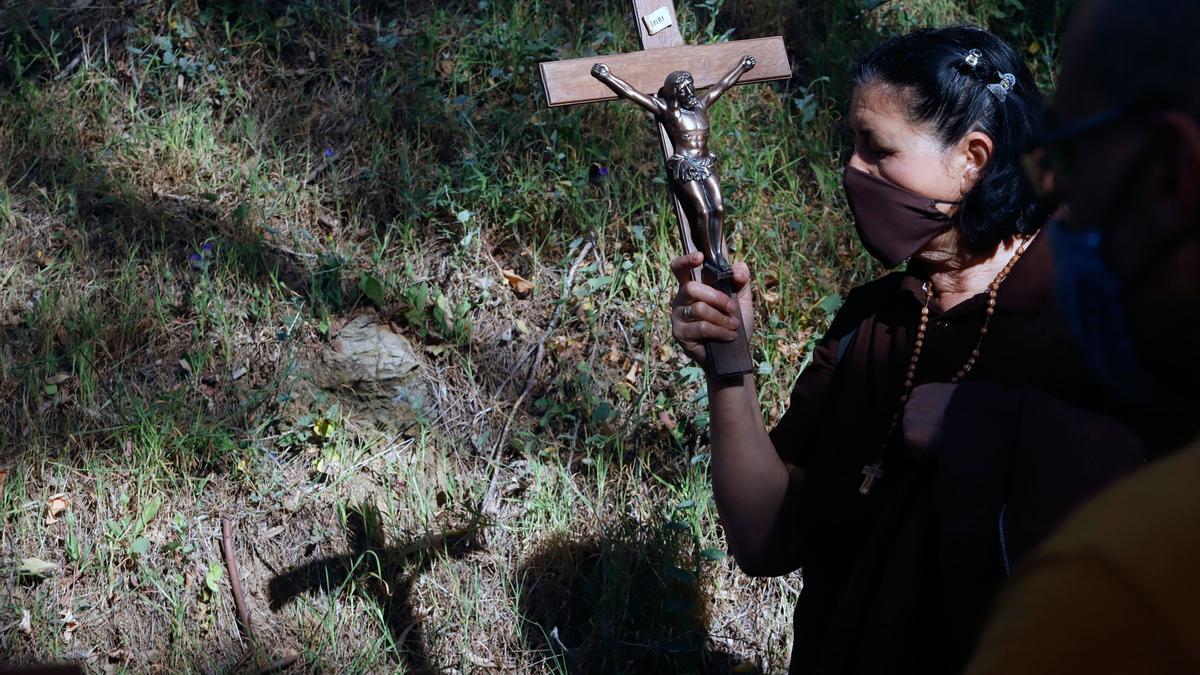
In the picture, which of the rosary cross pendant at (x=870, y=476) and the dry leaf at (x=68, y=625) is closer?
the rosary cross pendant at (x=870, y=476)

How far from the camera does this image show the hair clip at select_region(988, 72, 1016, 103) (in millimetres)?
2332

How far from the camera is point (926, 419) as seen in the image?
1.99 metres

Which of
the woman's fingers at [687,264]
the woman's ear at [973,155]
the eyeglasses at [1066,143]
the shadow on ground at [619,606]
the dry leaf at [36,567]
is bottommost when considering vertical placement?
the shadow on ground at [619,606]

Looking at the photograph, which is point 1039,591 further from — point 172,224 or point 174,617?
point 172,224

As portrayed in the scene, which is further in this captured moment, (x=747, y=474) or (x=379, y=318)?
(x=379, y=318)

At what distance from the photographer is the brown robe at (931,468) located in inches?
74.0

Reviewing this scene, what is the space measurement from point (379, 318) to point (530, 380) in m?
0.68

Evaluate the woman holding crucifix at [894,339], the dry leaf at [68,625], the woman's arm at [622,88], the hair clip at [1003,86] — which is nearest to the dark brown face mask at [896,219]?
the woman holding crucifix at [894,339]

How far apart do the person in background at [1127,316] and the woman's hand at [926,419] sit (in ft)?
2.34

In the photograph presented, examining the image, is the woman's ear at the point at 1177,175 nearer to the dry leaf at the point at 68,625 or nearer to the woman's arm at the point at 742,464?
the woman's arm at the point at 742,464

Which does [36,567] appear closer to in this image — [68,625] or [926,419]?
[68,625]

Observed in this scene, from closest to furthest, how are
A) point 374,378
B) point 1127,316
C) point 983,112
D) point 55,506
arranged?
point 1127,316 → point 983,112 → point 55,506 → point 374,378

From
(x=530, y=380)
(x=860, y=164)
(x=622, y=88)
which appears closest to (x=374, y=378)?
(x=530, y=380)

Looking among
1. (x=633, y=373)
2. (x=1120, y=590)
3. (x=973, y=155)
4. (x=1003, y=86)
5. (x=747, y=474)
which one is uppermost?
(x=1120, y=590)
